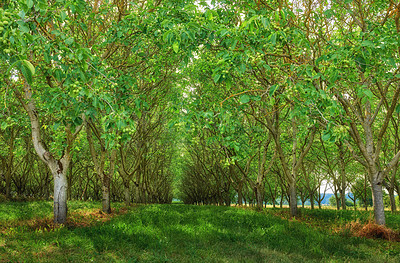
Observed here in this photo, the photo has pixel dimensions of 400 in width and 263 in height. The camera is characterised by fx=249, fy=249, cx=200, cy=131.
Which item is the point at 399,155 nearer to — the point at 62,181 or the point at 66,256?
the point at 66,256

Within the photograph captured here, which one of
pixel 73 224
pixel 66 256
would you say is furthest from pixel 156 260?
pixel 73 224

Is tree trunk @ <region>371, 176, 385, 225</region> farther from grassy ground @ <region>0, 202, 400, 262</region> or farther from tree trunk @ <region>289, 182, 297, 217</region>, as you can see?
tree trunk @ <region>289, 182, 297, 217</region>

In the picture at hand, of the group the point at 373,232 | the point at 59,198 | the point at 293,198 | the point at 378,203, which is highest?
the point at 59,198

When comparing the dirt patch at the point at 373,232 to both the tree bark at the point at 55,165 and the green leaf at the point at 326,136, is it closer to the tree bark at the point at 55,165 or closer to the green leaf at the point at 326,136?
the green leaf at the point at 326,136

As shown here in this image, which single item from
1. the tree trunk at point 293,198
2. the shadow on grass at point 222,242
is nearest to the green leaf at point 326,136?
the shadow on grass at point 222,242

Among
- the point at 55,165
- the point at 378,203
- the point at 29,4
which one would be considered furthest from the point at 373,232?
the point at 55,165

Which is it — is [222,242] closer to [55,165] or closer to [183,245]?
[183,245]

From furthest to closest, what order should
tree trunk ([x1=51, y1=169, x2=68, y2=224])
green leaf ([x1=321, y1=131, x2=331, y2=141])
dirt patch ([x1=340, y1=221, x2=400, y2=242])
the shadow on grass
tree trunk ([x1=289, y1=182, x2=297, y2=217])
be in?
1. tree trunk ([x1=289, y1=182, x2=297, y2=217])
2. tree trunk ([x1=51, y1=169, x2=68, y2=224])
3. dirt patch ([x1=340, y1=221, x2=400, y2=242])
4. the shadow on grass
5. green leaf ([x1=321, y1=131, x2=331, y2=141])

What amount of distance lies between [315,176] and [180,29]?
3551cm

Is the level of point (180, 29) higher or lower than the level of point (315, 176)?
higher

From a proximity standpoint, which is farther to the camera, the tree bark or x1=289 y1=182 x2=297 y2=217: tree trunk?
x1=289 y1=182 x2=297 y2=217: tree trunk

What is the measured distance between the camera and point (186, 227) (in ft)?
30.3

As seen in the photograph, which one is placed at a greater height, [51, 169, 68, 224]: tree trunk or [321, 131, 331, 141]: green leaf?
[321, 131, 331, 141]: green leaf

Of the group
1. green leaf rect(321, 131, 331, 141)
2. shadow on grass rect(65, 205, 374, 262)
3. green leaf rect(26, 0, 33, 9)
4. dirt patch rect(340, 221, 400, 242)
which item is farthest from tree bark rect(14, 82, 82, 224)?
dirt patch rect(340, 221, 400, 242)
